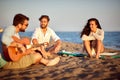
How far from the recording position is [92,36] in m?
4.33

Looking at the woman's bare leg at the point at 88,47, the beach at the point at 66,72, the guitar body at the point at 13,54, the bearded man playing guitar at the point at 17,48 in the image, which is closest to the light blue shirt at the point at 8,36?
the bearded man playing guitar at the point at 17,48

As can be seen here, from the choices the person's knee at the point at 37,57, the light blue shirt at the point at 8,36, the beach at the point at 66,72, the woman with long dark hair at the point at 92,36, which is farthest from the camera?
the woman with long dark hair at the point at 92,36

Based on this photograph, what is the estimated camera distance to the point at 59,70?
126 inches

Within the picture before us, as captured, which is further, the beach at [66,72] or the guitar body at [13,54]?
the guitar body at [13,54]

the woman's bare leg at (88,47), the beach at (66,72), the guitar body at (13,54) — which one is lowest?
the beach at (66,72)

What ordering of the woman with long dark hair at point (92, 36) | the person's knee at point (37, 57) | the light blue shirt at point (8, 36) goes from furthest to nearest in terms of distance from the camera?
1. the woman with long dark hair at point (92, 36)
2. the person's knee at point (37, 57)
3. the light blue shirt at point (8, 36)

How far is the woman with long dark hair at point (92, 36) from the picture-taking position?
13.7 feet

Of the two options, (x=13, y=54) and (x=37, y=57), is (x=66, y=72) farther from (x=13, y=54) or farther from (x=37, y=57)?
(x=13, y=54)

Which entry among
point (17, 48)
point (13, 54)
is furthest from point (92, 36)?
point (13, 54)

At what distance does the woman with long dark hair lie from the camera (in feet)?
13.7

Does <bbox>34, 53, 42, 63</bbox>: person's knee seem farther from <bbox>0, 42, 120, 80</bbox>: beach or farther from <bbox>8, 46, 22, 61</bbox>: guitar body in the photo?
<bbox>8, 46, 22, 61</bbox>: guitar body

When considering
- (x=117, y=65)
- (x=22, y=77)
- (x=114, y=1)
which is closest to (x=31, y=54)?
(x=22, y=77)

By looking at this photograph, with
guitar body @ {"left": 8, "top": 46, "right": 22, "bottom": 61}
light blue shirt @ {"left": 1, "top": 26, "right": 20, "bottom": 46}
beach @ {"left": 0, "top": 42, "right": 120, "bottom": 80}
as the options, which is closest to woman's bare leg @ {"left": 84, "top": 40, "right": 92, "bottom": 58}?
beach @ {"left": 0, "top": 42, "right": 120, "bottom": 80}

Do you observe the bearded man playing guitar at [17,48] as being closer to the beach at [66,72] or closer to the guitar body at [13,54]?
the guitar body at [13,54]
